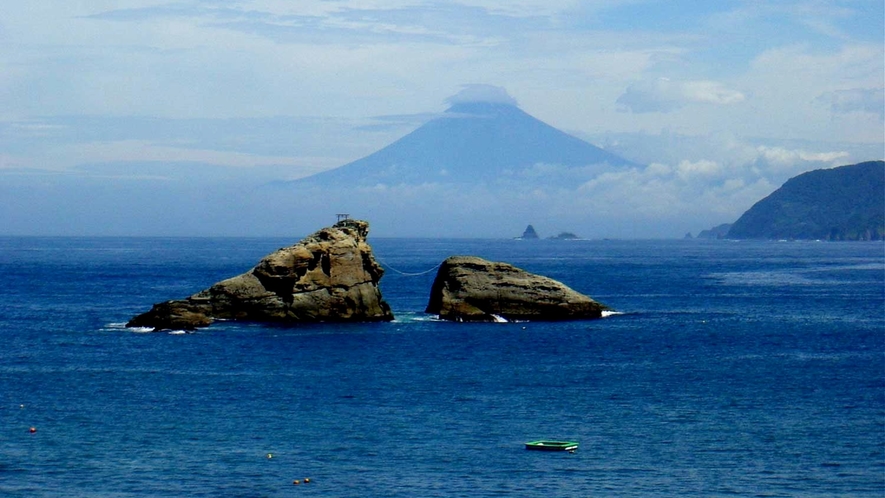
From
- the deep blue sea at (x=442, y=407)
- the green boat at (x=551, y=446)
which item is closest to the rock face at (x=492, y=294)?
the deep blue sea at (x=442, y=407)

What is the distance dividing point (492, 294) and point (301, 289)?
632 inches

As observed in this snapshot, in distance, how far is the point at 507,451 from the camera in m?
46.8

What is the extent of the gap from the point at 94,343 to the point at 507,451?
42.0 metres

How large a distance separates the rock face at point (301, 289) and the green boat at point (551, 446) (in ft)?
148

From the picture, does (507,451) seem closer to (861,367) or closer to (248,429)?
(248,429)

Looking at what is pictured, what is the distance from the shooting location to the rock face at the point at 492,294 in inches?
3765

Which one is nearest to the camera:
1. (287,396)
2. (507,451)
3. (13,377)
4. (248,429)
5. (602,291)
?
(507,451)

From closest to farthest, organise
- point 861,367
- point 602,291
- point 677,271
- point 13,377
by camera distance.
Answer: point 13,377, point 861,367, point 602,291, point 677,271

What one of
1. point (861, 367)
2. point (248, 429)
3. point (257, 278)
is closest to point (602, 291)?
point (257, 278)

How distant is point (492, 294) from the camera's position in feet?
316

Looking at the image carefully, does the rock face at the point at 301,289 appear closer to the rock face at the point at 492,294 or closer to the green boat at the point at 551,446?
the rock face at the point at 492,294

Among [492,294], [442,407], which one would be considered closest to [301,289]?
[492,294]

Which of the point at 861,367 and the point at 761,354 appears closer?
the point at 861,367

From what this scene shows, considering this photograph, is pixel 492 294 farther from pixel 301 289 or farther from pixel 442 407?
pixel 442 407
